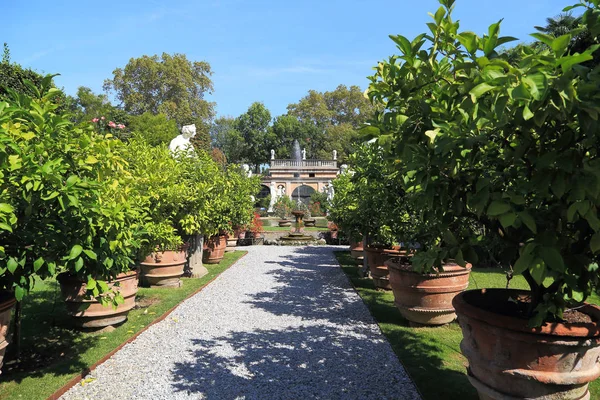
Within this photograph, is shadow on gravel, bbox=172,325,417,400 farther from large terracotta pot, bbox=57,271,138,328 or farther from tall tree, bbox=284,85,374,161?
tall tree, bbox=284,85,374,161

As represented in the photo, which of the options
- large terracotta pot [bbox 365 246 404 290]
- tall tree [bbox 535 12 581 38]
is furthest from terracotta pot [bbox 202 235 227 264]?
tall tree [bbox 535 12 581 38]

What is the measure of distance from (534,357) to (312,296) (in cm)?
494

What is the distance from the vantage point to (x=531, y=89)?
122 centimetres

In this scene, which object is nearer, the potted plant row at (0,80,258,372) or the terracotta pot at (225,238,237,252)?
the potted plant row at (0,80,258,372)

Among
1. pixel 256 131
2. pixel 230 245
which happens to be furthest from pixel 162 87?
pixel 230 245

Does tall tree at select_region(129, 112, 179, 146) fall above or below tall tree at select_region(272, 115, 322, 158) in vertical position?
below

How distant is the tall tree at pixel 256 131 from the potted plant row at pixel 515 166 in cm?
4910

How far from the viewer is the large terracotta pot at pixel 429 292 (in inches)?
181

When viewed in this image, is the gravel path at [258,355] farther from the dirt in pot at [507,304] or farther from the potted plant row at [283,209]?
the potted plant row at [283,209]

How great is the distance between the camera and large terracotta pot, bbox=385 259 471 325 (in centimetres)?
461

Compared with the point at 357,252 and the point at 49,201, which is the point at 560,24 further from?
the point at 49,201

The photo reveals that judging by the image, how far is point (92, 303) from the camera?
4.51 meters

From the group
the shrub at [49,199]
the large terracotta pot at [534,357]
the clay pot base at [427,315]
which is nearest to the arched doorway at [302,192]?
the clay pot base at [427,315]

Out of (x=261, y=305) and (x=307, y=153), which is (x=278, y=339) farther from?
(x=307, y=153)
